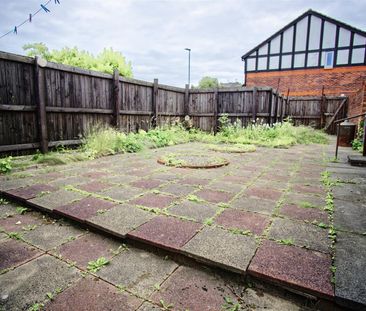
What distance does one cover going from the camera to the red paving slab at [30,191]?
8.20 feet

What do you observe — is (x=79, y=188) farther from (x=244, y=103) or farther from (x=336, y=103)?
(x=336, y=103)

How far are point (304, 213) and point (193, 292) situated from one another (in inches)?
53.5

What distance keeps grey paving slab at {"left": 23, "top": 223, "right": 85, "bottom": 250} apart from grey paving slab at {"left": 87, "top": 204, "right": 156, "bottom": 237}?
174 mm

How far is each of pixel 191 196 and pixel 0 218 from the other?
1836mm

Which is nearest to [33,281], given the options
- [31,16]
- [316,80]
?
[31,16]

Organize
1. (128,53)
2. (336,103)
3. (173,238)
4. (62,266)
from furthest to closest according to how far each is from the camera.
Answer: (336,103), (128,53), (173,238), (62,266)

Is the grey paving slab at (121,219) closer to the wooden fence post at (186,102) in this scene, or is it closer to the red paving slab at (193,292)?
the red paving slab at (193,292)

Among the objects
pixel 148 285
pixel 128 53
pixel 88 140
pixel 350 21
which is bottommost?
pixel 148 285

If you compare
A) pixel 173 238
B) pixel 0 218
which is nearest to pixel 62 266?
pixel 173 238

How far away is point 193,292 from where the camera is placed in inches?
49.1

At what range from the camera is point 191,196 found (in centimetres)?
252

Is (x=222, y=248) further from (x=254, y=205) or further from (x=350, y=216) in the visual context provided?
(x=350, y=216)

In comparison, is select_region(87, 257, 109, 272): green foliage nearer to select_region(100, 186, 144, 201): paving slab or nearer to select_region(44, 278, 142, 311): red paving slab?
select_region(44, 278, 142, 311): red paving slab

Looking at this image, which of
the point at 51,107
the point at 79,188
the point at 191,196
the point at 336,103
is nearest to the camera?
the point at 191,196
